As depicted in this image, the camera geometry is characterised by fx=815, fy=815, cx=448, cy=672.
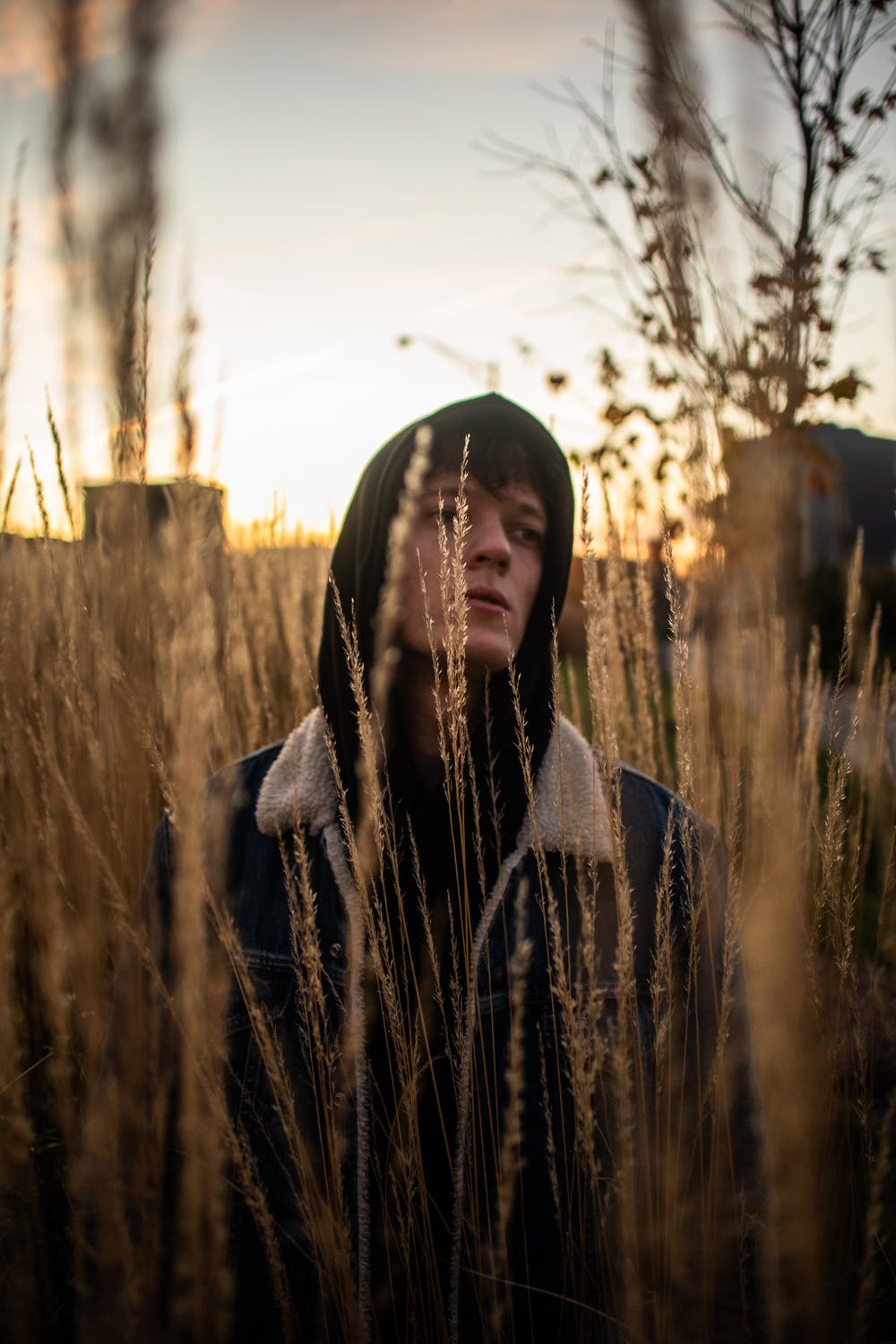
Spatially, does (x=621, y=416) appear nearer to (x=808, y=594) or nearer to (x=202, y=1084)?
(x=202, y=1084)

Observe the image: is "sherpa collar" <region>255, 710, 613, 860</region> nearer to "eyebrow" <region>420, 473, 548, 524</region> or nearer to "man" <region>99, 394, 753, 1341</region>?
"man" <region>99, 394, 753, 1341</region>

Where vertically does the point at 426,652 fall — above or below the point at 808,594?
below

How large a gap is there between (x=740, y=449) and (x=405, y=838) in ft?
5.27

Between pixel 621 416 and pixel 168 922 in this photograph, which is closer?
pixel 168 922

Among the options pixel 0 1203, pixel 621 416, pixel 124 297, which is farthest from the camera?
pixel 621 416

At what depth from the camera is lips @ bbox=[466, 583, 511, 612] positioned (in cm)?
136

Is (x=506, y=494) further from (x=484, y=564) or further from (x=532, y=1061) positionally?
(x=532, y=1061)

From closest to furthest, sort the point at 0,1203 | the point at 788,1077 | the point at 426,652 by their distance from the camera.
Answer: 1. the point at 0,1203
2. the point at 788,1077
3. the point at 426,652

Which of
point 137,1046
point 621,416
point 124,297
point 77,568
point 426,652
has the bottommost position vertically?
point 137,1046

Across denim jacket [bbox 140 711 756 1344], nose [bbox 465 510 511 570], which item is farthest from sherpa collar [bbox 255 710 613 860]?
nose [bbox 465 510 511 570]

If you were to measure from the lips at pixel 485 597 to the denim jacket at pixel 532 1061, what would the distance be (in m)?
0.28

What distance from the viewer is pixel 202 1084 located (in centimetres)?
70

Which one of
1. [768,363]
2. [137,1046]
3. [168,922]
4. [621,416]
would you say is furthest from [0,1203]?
[621,416]

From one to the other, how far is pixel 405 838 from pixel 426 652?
1.15ft
